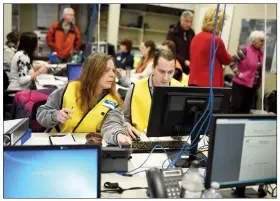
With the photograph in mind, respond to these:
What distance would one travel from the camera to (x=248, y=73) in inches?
166

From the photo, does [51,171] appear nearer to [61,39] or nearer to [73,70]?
[73,70]

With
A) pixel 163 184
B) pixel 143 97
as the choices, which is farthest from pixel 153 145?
pixel 163 184

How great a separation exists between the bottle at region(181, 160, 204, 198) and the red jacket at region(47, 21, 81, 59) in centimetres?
448

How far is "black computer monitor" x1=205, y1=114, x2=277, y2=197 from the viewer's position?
123cm

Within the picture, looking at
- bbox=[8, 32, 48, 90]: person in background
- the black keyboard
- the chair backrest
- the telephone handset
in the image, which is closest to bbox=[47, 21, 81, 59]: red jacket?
bbox=[8, 32, 48, 90]: person in background

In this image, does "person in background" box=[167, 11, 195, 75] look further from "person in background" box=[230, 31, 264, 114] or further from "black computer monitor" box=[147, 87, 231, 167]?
"black computer monitor" box=[147, 87, 231, 167]

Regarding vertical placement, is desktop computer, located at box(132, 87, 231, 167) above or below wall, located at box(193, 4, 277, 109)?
below

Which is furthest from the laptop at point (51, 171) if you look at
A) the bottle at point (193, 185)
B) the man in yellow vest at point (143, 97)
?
the man in yellow vest at point (143, 97)

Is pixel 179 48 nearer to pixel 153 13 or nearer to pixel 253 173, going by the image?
pixel 153 13

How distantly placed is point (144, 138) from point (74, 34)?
3833 millimetres

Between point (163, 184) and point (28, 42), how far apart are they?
2515 mm

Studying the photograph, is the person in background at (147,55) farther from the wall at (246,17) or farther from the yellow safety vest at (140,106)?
the yellow safety vest at (140,106)

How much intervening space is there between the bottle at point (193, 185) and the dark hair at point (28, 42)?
2503 millimetres

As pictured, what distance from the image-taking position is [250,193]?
1.43 m
